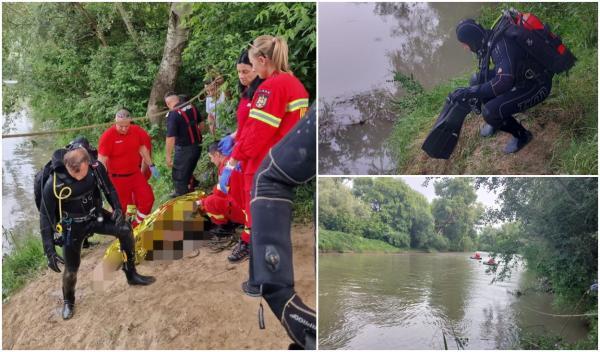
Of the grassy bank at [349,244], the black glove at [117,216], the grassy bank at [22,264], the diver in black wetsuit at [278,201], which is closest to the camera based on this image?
the diver in black wetsuit at [278,201]

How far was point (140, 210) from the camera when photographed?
2.96m

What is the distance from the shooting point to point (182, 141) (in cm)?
304

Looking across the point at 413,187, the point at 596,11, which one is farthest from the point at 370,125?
the point at 596,11

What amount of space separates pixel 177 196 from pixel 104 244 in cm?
54

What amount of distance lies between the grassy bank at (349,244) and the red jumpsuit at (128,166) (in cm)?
146

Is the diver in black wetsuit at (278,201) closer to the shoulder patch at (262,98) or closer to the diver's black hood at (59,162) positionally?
the shoulder patch at (262,98)

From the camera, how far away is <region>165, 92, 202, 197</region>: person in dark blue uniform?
2.98 meters

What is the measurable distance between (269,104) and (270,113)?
0.04m

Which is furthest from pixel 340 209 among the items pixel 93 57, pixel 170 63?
pixel 93 57

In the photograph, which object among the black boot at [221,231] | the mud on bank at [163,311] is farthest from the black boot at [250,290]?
the black boot at [221,231]

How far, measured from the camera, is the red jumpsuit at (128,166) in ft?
9.20

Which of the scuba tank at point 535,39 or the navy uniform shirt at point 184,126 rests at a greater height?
the scuba tank at point 535,39

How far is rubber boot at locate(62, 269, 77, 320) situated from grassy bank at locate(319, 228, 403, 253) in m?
1.39

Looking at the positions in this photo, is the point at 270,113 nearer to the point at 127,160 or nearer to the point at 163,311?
the point at 163,311
